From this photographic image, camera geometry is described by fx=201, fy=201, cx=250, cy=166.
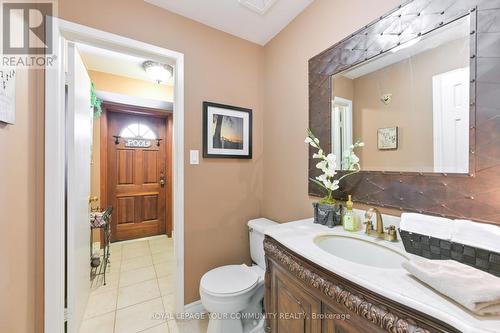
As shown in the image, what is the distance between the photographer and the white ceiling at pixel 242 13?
5.02ft

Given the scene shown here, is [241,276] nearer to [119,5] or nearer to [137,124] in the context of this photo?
Result: [119,5]

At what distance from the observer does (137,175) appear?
3.37 m

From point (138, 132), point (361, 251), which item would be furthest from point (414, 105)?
point (138, 132)

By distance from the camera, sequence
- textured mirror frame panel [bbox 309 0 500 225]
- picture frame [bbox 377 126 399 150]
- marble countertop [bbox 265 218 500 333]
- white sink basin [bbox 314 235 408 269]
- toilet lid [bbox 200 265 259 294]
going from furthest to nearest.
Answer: toilet lid [bbox 200 265 259 294] < picture frame [bbox 377 126 399 150] < white sink basin [bbox 314 235 408 269] < textured mirror frame panel [bbox 309 0 500 225] < marble countertop [bbox 265 218 500 333]

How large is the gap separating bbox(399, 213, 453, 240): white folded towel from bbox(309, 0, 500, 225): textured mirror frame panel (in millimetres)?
132

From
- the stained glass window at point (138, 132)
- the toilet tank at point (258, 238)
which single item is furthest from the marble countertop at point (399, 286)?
the stained glass window at point (138, 132)

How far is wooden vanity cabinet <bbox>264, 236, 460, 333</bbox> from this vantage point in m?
0.55

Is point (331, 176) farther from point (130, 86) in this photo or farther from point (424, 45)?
point (130, 86)

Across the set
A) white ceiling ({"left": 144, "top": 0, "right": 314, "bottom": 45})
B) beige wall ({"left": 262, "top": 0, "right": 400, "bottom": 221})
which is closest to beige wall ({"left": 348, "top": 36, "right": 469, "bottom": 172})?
beige wall ({"left": 262, "top": 0, "right": 400, "bottom": 221})

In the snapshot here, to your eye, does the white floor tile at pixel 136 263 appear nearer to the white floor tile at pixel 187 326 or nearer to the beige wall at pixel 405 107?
the white floor tile at pixel 187 326

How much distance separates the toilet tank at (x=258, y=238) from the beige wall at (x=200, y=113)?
12cm

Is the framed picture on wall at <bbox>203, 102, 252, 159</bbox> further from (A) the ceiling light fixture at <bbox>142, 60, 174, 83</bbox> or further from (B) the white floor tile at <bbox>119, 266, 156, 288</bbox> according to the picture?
(B) the white floor tile at <bbox>119, 266, 156, 288</bbox>

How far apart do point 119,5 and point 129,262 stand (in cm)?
273

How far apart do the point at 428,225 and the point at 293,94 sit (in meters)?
1.29
